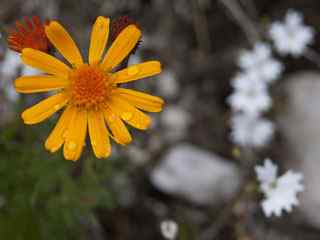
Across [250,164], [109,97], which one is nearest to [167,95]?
[250,164]

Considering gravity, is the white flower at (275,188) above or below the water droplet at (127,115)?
above

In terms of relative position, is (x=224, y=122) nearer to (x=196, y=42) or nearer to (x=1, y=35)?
(x=196, y=42)

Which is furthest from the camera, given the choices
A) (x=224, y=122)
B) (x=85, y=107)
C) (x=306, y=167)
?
(x=224, y=122)

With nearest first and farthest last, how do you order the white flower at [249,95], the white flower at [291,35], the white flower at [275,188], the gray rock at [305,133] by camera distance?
1. the white flower at [275,188]
2. the gray rock at [305,133]
3. the white flower at [249,95]
4. the white flower at [291,35]

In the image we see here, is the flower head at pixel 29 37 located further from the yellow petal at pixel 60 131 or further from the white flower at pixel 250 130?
the white flower at pixel 250 130

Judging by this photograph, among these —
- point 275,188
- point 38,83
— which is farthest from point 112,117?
point 275,188

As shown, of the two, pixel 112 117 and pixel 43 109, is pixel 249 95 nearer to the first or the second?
pixel 112 117

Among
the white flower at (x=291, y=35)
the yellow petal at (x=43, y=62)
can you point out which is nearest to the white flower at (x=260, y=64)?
the white flower at (x=291, y=35)
